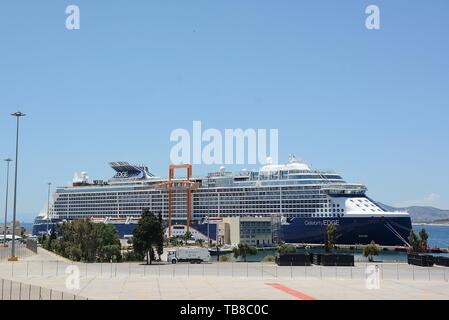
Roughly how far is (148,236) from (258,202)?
72134 millimetres

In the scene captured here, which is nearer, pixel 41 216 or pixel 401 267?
pixel 401 267

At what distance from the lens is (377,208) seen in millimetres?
106438

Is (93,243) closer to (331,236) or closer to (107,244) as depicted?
(107,244)

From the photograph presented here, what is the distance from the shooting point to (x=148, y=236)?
172 feet

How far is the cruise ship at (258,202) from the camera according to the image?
104m

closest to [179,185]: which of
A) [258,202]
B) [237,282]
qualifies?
[258,202]

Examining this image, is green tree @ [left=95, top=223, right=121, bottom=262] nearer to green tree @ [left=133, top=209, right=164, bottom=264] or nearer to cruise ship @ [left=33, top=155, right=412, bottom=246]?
green tree @ [left=133, top=209, right=164, bottom=264]

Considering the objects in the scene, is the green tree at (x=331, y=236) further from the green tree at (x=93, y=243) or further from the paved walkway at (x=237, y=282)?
the paved walkway at (x=237, y=282)

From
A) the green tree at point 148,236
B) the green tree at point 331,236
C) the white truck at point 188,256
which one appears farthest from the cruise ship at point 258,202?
the green tree at point 148,236

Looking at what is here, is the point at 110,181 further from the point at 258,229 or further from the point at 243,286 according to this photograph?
the point at 243,286

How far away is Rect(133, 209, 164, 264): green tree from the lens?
172 ft

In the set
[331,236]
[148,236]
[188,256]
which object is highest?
[148,236]
